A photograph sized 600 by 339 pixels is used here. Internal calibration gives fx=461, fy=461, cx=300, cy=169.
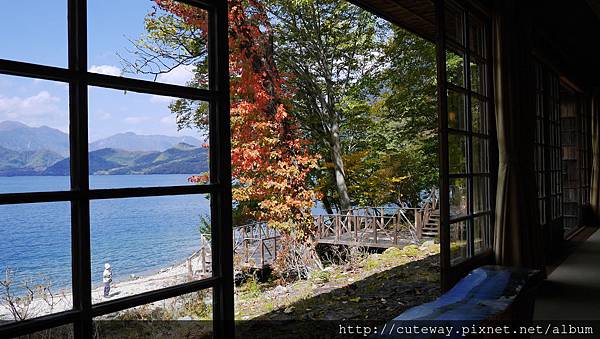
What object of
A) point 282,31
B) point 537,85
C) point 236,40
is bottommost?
point 537,85

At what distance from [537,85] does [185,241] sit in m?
4.95

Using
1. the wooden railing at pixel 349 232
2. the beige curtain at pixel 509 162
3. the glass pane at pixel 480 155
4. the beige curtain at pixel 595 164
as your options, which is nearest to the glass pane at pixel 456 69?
the beige curtain at pixel 509 162

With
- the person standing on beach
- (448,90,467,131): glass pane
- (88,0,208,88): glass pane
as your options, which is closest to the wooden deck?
(448,90,467,131): glass pane

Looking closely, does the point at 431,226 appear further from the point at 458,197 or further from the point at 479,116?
the point at 458,197

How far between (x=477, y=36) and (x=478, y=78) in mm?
347

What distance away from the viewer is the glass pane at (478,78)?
3490mm

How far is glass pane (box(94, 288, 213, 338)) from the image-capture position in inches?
47.3

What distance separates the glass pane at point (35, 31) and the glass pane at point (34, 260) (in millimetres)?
324

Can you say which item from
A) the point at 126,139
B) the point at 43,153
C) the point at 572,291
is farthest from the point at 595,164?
the point at 43,153

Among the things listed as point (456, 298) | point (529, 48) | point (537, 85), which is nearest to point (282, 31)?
point (537, 85)

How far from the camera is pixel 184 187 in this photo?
1.32 metres

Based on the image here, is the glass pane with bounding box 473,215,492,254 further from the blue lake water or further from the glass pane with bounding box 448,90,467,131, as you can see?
the blue lake water

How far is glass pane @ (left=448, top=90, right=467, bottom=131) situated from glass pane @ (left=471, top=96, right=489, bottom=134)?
0.50 ft

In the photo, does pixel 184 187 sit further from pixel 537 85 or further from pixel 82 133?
pixel 537 85
